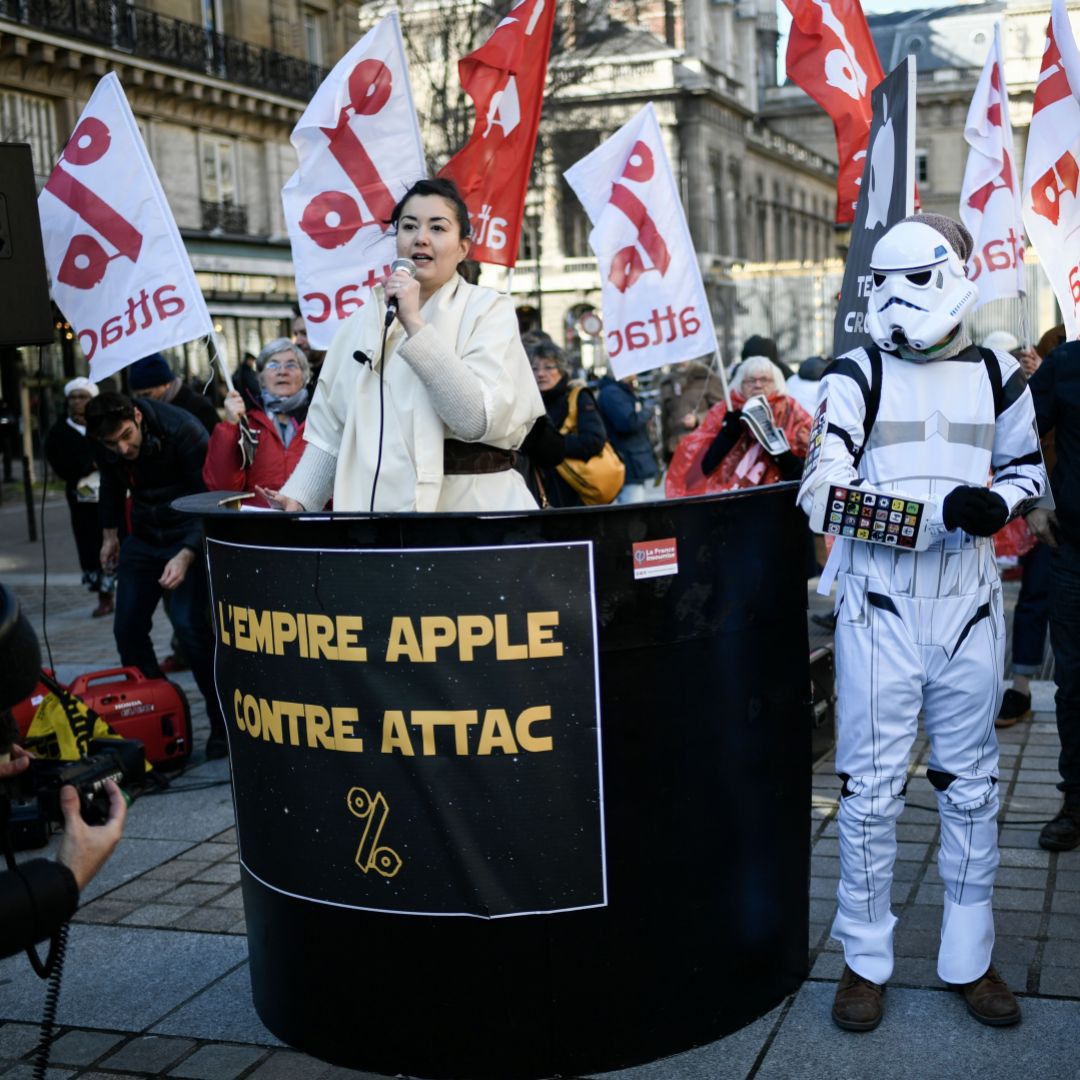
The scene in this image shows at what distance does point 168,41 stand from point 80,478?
72.2 ft

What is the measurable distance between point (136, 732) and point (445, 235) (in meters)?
3.61

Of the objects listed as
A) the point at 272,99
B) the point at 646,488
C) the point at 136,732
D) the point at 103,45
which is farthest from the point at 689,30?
the point at 136,732

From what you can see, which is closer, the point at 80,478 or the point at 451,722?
the point at 451,722

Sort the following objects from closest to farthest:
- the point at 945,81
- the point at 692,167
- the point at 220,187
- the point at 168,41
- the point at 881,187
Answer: the point at 881,187 → the point at 168,41 → the point at 220,187 → the point at 692,167 → the point at 945,81

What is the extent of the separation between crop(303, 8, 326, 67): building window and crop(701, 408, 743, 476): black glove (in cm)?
3365

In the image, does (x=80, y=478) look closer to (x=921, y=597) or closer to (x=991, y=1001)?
(x=921, y=597)

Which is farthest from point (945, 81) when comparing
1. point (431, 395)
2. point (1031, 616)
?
point (431, 395)

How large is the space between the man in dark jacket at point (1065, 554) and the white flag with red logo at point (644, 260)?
3191 mm

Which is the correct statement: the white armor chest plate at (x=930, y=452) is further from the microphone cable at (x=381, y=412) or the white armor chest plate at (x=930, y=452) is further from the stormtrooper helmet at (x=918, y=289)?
the microphone cable at (x=381, y=412)

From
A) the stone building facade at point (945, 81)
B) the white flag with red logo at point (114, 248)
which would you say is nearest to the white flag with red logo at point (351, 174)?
the white flag with red logo at point (114, 248)

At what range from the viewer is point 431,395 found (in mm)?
3570

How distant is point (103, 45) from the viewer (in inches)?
1176

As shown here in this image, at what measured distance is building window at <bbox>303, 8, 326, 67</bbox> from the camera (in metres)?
38.2

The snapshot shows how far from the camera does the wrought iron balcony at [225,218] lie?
3269 cm
